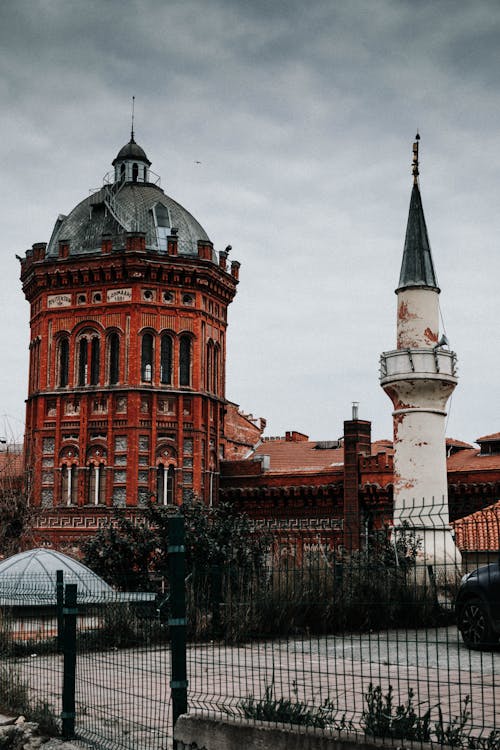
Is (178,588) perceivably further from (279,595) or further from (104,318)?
(104,318)

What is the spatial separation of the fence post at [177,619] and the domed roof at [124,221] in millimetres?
35481

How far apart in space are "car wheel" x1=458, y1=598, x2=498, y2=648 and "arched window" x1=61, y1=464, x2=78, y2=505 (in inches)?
1300

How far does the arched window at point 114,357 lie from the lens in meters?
41.6

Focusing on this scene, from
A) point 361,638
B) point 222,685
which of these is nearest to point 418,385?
point 222,685

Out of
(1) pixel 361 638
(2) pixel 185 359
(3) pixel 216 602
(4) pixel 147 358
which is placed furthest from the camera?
(2) pixel 185 359

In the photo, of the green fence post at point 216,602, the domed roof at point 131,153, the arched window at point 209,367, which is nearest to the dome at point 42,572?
the green fence post at point 216,602

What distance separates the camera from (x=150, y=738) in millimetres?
8102

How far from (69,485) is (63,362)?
18.4ft

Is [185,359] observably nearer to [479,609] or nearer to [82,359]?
[82,359]

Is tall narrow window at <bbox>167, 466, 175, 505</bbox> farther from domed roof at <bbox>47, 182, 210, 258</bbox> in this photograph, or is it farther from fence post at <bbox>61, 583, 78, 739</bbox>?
fence post at <bbox>61, 583, 78, 739</bbox>

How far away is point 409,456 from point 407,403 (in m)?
1.31

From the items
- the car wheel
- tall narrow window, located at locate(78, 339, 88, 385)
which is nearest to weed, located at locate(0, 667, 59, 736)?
the car wheel

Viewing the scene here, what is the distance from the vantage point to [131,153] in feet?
155

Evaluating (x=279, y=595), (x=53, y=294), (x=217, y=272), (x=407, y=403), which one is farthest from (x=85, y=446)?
(x=279, y=595)
